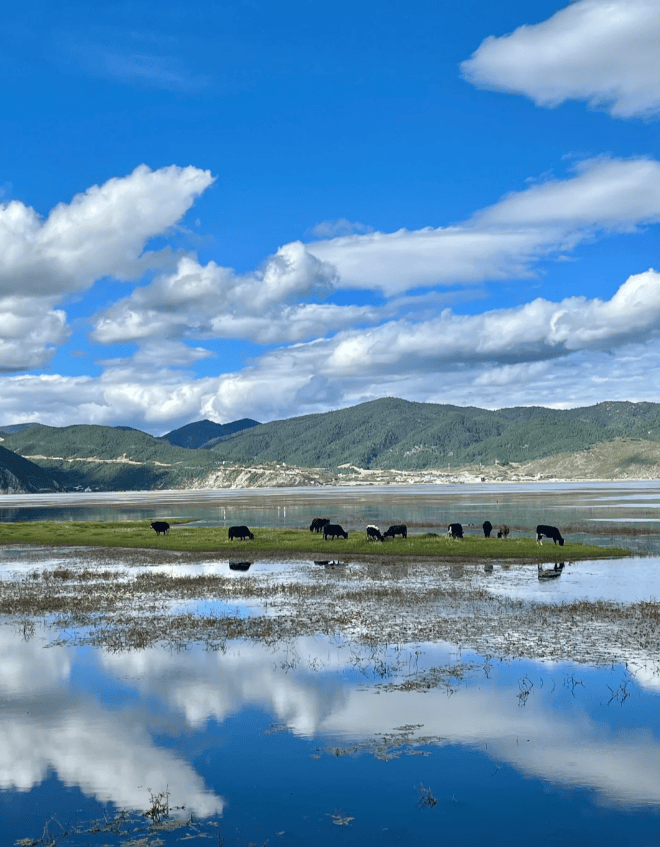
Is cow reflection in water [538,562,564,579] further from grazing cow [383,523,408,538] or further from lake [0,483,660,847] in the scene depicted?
grazing cow [383,523,408,538]

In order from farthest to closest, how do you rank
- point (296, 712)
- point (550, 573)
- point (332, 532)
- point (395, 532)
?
point (332, 532)
point (395, 532)
point (550, 573)
point (296, 712)

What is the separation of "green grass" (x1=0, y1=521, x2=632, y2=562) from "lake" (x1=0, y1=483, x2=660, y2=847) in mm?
20237

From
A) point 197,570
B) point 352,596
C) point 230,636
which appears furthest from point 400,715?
point 197,570

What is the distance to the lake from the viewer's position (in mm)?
13492

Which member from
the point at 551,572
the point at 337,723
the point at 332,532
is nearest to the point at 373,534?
the point at 332,532

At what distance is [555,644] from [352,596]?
13.1 meters

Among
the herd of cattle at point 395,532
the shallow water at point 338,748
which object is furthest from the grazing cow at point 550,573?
the shallow water at point 338,748

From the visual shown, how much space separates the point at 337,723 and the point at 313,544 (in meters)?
44.9

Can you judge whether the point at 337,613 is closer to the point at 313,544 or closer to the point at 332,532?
the point at 313,544

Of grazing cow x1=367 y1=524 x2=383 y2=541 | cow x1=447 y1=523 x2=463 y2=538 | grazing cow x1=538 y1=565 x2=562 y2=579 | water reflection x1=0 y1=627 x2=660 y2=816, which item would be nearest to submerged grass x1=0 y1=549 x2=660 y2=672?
grazing cow x1=538 y1=565 x2=562 y2=579

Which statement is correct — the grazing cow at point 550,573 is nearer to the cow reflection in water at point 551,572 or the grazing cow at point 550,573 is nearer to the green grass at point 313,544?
the cow reflection in water at point 551,572

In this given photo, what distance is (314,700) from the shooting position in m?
20.1

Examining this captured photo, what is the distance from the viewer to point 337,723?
60.1ft

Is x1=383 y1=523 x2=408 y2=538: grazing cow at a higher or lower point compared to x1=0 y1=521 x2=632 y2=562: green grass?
higher
